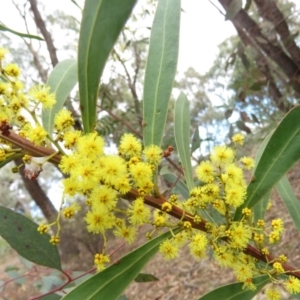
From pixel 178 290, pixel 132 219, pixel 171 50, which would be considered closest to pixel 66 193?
pixel 132 219

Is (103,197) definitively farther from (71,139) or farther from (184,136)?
(184,136)

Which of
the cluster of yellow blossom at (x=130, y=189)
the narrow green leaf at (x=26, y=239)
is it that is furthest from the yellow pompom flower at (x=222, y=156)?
the narrow green leaf at (x=26, y=239)

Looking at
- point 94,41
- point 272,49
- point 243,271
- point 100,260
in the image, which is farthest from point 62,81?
point 272,49

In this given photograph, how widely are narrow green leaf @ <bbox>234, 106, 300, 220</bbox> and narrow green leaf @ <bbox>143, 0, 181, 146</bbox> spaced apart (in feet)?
0.73

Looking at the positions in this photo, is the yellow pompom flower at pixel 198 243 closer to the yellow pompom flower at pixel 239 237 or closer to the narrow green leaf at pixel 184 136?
the yellow pompom flower at pixel 239 237

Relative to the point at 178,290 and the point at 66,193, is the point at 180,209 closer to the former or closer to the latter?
the point at 66,193

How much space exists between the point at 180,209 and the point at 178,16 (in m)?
0.41

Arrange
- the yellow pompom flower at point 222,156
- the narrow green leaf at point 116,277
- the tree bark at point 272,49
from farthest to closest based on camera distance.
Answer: the tree bark at point 272,49, the yellow pompom flower at point 222,156, the narrow green leaf at point 116,277

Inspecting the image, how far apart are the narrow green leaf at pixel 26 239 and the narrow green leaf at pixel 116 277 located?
0.91ft

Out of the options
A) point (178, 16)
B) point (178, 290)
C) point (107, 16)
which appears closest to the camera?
point (107, 16)

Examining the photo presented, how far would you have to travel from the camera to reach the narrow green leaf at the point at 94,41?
0.59 m

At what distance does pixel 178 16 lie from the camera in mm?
866

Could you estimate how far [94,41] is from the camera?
25.8 inches

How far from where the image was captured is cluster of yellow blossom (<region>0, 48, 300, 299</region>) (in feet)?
2.16
